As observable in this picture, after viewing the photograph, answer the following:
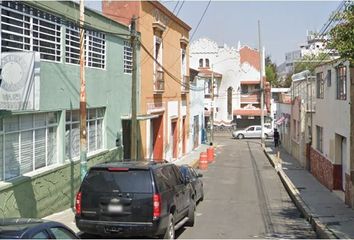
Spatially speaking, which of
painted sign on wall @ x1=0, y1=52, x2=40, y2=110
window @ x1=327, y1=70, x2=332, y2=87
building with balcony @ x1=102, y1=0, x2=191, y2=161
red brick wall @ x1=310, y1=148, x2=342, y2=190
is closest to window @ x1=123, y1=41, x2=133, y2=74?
building with balcony @ x1=102, y1=0, x2=191, y2=161

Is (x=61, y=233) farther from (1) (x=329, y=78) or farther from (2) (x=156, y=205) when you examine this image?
(1) (x=329, y=78)

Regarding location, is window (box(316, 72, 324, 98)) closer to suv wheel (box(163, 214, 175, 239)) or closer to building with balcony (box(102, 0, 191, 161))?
building with balcony (box(102, 0, 191, 161))

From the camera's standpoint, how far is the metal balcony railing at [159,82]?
28.0m

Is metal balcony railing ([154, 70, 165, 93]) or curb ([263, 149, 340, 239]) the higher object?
metal balcony railing ([154, 70, 165, 93])

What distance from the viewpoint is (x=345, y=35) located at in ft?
36.5

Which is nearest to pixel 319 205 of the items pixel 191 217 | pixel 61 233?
pixel 191 217

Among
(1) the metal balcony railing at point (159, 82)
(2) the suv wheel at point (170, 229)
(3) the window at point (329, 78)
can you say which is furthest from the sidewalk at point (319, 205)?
(1) the metal balcony railing at point (159, 82)

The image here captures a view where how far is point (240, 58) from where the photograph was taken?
241 ft

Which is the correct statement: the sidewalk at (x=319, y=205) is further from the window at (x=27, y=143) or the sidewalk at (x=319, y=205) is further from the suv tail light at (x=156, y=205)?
the window at (x=27, y=143)

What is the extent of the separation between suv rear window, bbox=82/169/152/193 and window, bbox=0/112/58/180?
2.86 m

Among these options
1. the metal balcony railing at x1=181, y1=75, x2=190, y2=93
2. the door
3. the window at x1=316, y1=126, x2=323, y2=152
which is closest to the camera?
the window at x1=316, y1=126, x2=323, y2=152

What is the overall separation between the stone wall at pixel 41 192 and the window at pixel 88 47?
340cm

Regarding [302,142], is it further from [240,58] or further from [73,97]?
[240,58]

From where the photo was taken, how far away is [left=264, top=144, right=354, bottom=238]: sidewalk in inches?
540
